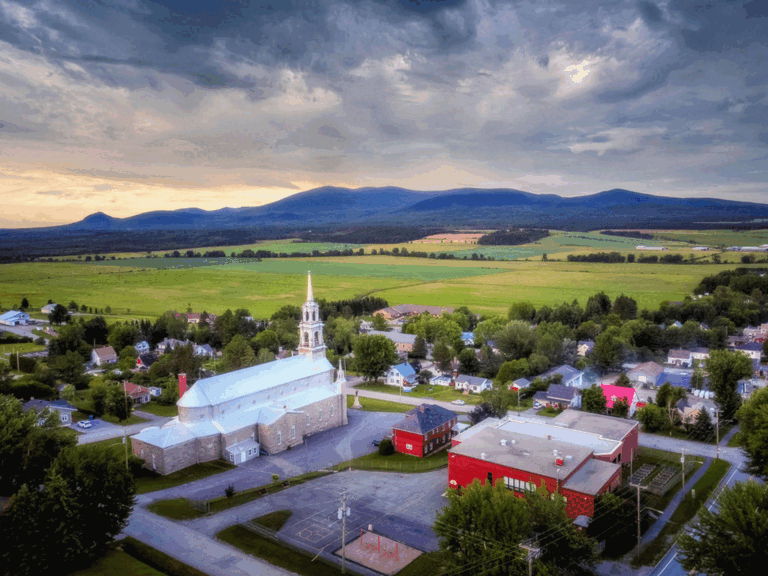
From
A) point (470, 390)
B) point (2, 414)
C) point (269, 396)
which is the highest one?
point (2, 414)

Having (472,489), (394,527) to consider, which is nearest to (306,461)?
(394,527)

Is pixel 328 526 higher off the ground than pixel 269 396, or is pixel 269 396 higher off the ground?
pixel 269 396

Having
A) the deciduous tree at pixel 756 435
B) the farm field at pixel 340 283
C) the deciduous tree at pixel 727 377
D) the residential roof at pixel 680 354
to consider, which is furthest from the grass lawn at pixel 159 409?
the residential roof at pixel 680 354

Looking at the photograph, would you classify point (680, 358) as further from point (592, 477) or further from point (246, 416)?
point (246, 416)

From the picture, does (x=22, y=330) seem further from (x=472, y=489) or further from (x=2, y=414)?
(x=472, y=489)

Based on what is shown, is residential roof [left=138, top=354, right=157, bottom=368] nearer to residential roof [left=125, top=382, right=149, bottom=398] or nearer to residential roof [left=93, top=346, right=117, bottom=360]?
residential roof [left=93, top=346, right=117, bottom=360]

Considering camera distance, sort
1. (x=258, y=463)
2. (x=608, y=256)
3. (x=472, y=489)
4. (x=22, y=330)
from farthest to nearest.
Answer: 1. (x=608, y=256)
2. (x=22, y=330)
3. (x=258, y=463)
4. (x=472, y=489)

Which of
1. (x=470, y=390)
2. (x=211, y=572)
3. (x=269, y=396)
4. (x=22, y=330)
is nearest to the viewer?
(x=211, y=572)
